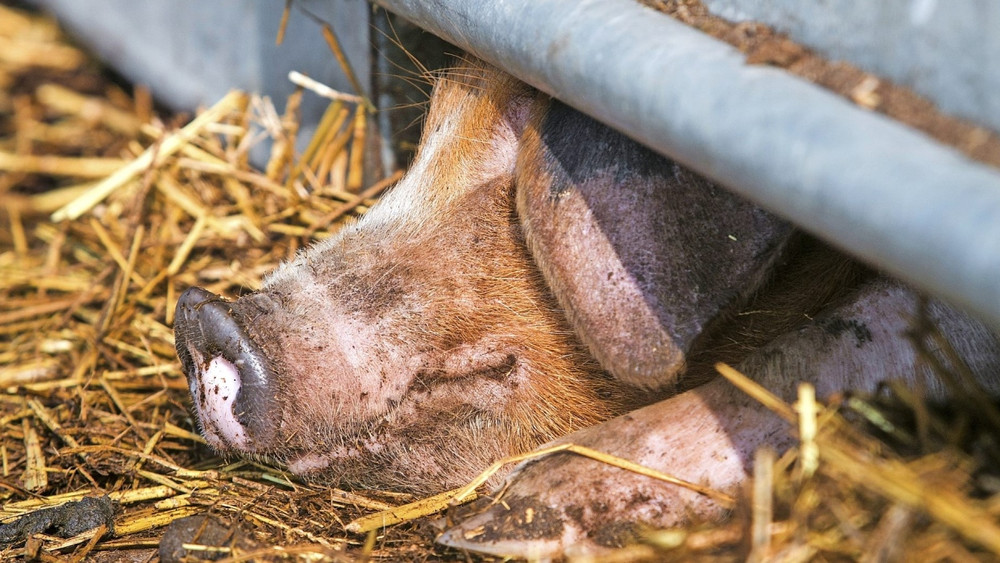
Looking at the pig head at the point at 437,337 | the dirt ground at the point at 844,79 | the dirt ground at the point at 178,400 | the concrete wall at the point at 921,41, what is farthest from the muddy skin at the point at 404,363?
the concrete wall at the point at 921,41

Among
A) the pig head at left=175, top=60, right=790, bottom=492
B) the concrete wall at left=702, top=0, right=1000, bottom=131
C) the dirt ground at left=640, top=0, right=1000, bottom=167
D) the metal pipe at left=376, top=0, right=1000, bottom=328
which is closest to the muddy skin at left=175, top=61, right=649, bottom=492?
the pig head at left=175, top=60, right=790, bottom=492

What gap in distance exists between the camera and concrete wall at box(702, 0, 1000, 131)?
1.15m

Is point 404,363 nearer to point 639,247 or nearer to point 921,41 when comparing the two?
point 639,247

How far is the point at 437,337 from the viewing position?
1.94 m

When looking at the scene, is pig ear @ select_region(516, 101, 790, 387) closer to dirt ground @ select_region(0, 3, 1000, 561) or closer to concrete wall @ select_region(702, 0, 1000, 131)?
dirt ground @ select_region(0, 3, 1000, 561)

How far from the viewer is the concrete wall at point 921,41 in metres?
1.15

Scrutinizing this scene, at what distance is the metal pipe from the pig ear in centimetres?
20

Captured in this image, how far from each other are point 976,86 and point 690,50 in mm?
356

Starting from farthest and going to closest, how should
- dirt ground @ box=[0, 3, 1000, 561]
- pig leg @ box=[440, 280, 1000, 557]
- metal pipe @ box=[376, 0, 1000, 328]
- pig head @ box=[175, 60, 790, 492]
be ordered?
pig head @ box=[175, 60, 790, 492]
pig leg @ box=[440, 280, 1000, 557]
dirt ground @ box=[0, 3, 1000, 561]
metal pipe @ box=[376, 0, 1000, 328]

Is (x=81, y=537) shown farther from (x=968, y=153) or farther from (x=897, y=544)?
(x=968, y=153)

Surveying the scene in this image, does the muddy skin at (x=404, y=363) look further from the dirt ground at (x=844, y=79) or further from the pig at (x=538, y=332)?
the dirt ground at (x=844, y=79)

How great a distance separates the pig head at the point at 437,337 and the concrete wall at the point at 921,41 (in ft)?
1.57

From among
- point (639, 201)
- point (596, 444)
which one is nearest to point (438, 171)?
point (639, 201)

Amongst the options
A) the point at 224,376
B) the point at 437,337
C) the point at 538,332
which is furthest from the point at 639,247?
the point at 224,376
